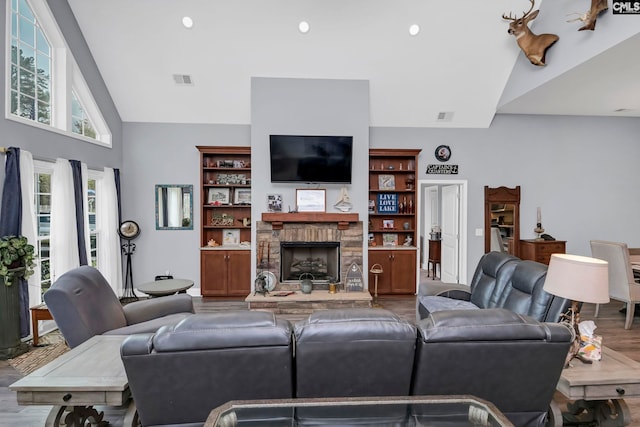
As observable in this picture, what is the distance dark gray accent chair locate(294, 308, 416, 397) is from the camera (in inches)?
63.1

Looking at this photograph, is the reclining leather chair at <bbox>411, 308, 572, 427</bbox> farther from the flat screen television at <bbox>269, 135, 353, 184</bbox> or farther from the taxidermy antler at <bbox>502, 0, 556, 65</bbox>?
the taxidermy antler at <bbox>502, 0, 556, 65</bbox>

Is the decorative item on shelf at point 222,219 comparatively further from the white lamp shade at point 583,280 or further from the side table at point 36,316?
the white lamp shade at point 583,280

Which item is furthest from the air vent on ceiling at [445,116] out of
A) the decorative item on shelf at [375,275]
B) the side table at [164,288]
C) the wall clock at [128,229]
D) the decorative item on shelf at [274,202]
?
the wall clock at [128,229]

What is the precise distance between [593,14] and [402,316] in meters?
4.15

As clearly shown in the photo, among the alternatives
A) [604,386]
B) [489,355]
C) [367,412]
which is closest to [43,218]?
[367,412]

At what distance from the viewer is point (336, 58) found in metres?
5.18

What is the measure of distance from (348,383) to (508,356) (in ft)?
2.60

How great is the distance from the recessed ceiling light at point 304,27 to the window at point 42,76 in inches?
126

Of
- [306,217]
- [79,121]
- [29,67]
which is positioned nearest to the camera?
[29,67]

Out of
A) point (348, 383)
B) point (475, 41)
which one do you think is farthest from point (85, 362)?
point (475, 41)

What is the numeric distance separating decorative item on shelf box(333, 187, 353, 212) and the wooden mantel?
0.22 meters

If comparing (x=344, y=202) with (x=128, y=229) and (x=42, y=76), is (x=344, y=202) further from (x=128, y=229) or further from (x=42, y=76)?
(x=42, y=76)

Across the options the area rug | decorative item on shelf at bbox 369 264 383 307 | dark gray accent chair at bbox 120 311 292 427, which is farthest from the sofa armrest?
decorative item on shelf at bbox 369 264 383 307

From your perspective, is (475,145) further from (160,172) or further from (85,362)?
(85,362)
